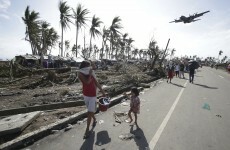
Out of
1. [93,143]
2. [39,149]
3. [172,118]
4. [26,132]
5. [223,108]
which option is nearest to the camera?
[39,149]

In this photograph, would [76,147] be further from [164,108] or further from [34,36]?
[34,36]

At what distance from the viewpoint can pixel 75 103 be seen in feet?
28.8

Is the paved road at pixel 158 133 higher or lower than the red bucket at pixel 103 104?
lower

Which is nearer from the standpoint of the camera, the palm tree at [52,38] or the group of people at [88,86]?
the group of people at [88,86]

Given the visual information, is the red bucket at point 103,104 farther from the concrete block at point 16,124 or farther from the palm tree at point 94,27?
the palm tree at point 94,27

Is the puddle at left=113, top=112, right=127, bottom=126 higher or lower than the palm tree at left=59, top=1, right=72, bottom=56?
lower

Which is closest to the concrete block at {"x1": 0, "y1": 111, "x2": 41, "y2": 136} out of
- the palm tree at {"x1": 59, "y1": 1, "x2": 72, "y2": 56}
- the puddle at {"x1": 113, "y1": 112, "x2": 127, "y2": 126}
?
the puddle at {"x1": 113, "y1": 112, "x2": 127, "y2": 126}

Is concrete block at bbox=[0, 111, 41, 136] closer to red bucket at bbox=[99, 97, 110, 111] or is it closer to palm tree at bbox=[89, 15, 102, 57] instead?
red bucket at bbox=[99, 97, 110, 111]

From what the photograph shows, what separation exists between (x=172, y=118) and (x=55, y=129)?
12.3 ft

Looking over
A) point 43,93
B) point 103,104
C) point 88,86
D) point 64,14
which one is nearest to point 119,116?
point 103,104

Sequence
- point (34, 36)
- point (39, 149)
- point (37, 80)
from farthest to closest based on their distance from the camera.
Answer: point (34, 36) → point (37, 80) → point (39, 149)

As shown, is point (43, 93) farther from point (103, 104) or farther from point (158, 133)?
point (158, 133)

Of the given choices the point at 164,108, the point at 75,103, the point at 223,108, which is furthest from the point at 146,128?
the point at 223,108

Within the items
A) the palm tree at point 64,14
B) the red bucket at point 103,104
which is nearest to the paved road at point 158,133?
the red bucket at point 103,104
